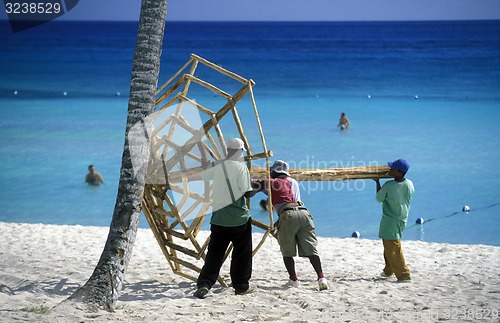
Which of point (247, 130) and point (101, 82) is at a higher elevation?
point (101, 82)

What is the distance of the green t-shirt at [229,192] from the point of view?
7379 mm

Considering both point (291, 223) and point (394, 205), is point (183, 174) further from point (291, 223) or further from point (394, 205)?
point (394, 205)

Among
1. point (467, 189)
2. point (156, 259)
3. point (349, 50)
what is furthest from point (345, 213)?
point (349, 50)

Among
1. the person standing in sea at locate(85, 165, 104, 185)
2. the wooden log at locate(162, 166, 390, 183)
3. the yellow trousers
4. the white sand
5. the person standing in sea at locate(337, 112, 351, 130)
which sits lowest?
the white sand

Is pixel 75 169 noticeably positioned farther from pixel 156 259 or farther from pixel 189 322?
pixel 189 322

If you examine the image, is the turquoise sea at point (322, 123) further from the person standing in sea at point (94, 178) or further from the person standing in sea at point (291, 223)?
the person standing in sea at point (291, 223)

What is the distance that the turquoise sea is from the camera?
16.3 meters

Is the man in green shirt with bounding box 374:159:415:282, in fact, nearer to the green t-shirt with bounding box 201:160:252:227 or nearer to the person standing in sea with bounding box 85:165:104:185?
the green t-shirt with bounding box 201:160:252:227

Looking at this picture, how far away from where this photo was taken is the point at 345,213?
51.0ft

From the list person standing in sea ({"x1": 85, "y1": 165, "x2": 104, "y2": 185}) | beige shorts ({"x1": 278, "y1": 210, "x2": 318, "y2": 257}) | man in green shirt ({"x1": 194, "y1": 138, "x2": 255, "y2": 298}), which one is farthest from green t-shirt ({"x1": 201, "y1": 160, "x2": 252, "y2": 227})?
person standing in sea ({"x1": 85, "y1": 165, "x2": 104, "y2": 185})

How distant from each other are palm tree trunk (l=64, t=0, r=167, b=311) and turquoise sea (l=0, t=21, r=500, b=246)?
7625 millimetres

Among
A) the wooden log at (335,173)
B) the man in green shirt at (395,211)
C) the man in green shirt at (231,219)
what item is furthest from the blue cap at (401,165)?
the man in green shirt at (231,219)

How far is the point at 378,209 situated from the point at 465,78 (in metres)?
25.3

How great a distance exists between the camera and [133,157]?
6793mm
